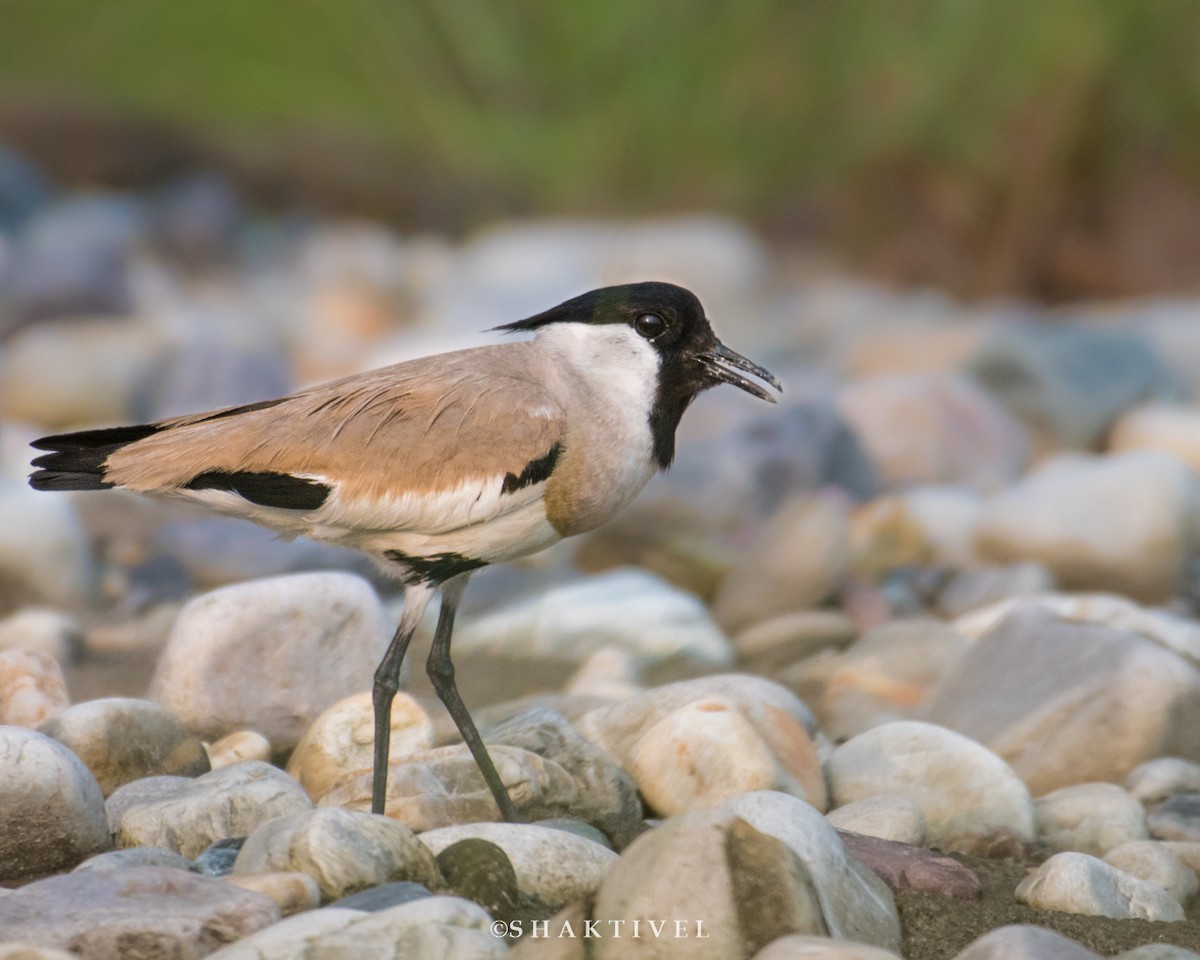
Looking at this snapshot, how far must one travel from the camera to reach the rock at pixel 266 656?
437 centimetres

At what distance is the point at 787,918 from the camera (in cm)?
287

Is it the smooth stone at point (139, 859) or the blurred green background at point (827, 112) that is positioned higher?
the blurred green background at point (827, 112)

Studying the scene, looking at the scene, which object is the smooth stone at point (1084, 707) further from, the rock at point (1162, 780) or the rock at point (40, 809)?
the rock at point (40, 809)

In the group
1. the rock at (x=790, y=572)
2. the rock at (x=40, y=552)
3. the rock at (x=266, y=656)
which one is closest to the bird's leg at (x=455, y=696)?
the rock at (x=266, y=656)

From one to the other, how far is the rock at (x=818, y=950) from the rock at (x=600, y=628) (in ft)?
9.08

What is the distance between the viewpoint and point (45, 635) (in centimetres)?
527

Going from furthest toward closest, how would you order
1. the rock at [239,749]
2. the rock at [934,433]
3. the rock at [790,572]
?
the rock at [934,433] < the rock at [790,572] < the rock at [239,749]

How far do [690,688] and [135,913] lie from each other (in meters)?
1.79

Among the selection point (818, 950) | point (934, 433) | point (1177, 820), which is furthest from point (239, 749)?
point (934, 433)

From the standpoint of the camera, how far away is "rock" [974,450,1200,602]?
620cm

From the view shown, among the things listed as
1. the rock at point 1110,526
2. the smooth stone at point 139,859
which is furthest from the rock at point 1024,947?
the rock at point 1110,526

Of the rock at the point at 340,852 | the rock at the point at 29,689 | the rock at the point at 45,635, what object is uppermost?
the rock at the point at 45,635

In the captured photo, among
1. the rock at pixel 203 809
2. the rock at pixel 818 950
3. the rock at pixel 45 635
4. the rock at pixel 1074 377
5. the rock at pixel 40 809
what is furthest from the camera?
the rock at pixel 1074 377

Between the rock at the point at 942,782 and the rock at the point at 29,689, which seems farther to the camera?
the rock at the point at 29,689
